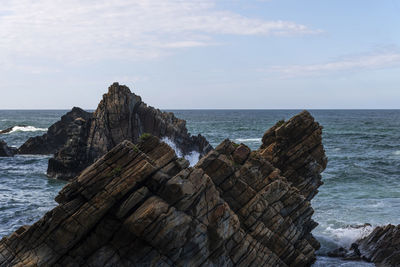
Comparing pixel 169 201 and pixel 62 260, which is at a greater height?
pixel 169 201

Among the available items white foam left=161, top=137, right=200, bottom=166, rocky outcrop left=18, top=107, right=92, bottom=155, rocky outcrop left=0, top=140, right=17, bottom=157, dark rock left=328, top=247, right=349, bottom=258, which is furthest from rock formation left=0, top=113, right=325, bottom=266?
rocky outcrop left=18, top=107, right=92, bottom=155

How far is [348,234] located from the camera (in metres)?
29.3

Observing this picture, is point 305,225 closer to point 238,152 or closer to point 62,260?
point 238,152

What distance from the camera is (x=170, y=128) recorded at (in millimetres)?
54562

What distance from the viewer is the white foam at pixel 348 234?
28484 mm

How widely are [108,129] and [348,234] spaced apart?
31.2 metres

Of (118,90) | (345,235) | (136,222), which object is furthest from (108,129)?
(136,222)

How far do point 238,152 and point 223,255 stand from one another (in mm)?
6772

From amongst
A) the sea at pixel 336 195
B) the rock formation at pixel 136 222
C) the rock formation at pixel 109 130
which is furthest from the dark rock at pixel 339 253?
the rock formation at pixel 109 130

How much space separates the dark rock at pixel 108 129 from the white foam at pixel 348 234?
89.1ft

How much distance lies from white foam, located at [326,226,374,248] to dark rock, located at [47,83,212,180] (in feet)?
89.1

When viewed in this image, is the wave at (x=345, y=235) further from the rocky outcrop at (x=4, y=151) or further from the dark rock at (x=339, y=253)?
the rocky outcrop at (x=4, y=151)

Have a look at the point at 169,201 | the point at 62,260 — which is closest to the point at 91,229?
the point at 62,260

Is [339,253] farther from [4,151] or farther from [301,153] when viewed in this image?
[4,151]
